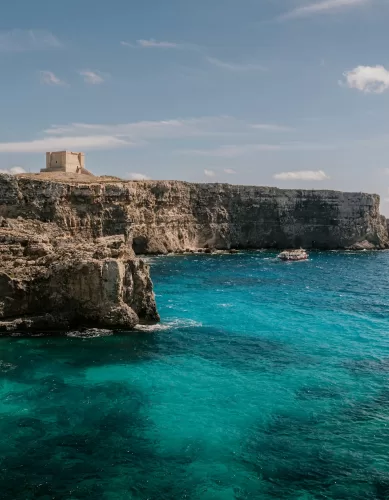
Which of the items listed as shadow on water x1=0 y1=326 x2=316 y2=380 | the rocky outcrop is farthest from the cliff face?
shadow on water x1=0 y1=326 x2=316 y2=380

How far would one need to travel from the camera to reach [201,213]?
127500 mm

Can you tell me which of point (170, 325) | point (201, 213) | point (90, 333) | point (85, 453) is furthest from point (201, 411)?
point (201, 213)

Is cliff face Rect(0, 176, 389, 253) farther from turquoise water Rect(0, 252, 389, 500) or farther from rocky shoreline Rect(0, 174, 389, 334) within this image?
turquoise water Rect(0, 252, 389, 500)

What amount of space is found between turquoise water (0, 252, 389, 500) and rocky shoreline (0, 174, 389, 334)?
3.22 m

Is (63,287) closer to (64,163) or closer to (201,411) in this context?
(201,411)

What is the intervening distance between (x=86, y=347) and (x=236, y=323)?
16540 mm

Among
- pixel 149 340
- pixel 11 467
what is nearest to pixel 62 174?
A: pixel 149 340

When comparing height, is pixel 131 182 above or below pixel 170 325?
above

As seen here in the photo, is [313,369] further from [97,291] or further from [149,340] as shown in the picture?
[97,291]

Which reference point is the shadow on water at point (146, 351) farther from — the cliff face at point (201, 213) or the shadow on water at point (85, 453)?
the cliff face at point (201, 213)

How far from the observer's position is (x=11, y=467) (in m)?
20.3

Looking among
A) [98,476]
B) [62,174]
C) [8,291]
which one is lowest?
[98,476]

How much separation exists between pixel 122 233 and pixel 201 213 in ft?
97.1

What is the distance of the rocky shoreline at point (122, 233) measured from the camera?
129ft
